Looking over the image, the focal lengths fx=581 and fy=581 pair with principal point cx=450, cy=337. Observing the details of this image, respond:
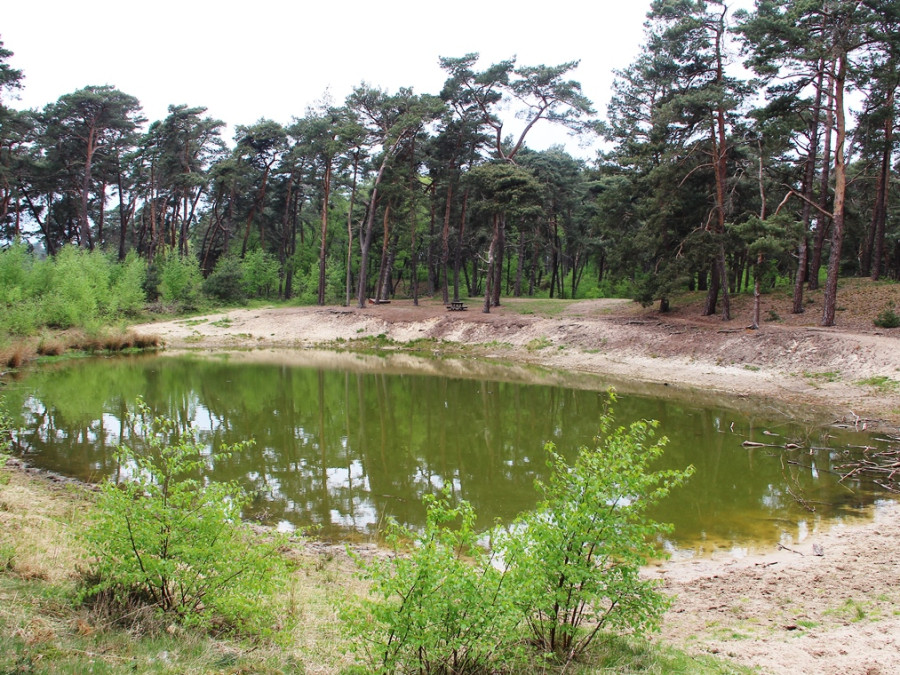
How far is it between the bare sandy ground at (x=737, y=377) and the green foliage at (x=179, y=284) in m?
3.79

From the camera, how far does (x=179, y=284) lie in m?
42.1

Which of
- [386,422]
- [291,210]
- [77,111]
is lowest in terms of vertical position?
[386,422]

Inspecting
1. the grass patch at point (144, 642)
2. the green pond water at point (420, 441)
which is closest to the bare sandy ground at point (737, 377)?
the grass patch at point (144, 642)

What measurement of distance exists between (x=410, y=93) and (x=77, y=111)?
22882mm

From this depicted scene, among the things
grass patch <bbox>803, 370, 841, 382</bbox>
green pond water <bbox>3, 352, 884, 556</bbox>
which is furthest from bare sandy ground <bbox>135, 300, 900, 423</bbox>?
green pond water <bbox>3, 352, 884, 556</bbox>

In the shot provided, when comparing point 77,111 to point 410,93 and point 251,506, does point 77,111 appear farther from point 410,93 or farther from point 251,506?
point 251,506

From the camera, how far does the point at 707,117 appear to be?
24.2 meters

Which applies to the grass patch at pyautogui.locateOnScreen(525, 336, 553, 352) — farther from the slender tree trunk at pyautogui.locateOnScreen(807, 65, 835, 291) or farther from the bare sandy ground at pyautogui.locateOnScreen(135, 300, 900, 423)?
the slender tree trunk at pyautogui.locateOnScreen(807, 65, 835, 291)

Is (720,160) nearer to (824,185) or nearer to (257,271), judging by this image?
(824,185)

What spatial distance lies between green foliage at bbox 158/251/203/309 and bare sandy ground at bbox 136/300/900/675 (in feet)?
12.4

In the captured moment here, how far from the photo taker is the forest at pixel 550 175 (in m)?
21.8

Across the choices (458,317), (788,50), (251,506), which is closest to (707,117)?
(788,50)

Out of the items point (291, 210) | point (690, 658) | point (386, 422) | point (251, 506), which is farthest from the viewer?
point (291, 210)

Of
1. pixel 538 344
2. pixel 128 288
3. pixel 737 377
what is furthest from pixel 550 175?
pixel 128 288
